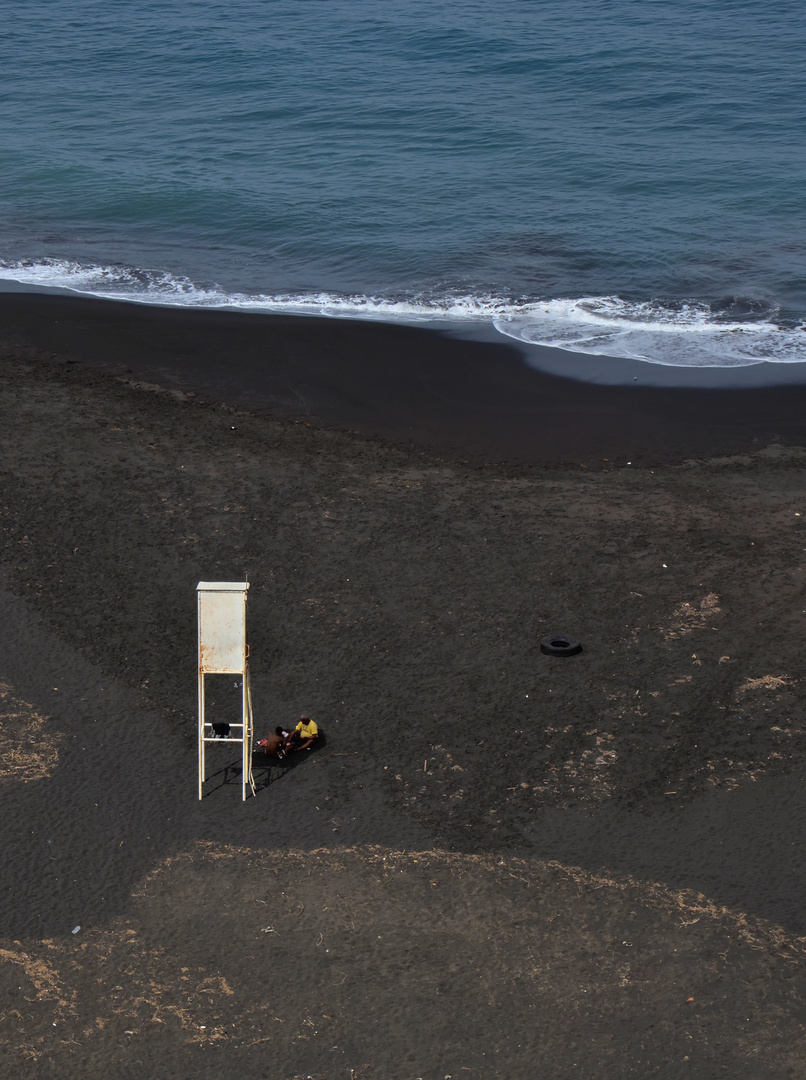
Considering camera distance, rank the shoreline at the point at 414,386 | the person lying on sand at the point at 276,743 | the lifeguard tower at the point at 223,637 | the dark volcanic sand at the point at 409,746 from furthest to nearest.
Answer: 1. the shoreline at the point at 414,386
2. the person lying on sand at the point at 276,743
3. the lifeguard tower at the point at 223,637
4. the dark volcanic sand at the point at 409,746

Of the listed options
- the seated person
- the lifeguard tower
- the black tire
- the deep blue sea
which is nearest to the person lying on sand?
the seated person

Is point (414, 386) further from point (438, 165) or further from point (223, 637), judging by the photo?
point (438, 165)

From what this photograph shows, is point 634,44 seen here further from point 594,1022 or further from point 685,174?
point 594,1022

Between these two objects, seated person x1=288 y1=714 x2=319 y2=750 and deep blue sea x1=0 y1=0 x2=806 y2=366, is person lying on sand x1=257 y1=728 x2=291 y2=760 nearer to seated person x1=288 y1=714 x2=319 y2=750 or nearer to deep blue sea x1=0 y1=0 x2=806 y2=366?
seated person x1=288 y1=714 x2=319 y2=750

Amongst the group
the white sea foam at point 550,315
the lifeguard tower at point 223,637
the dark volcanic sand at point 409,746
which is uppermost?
the white sea foam at point 550,315

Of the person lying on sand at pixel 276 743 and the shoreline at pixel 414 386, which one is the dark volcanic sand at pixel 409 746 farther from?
the person lying on sand at pixel 276 743

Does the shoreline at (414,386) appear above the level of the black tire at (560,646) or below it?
above

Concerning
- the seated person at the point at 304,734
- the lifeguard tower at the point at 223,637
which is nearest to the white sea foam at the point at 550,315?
the seated person at the point at 304,734

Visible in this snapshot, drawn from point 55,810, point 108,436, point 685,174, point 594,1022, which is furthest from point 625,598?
point 685,174
